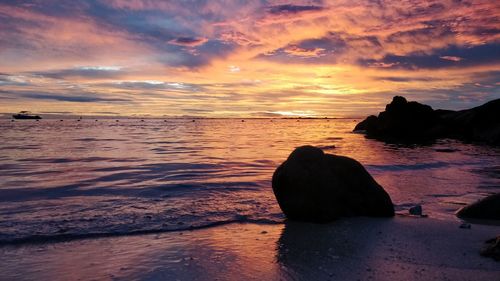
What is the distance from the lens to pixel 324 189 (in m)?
8.38

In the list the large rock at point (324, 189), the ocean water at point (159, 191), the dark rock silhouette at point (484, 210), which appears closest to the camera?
the ocean water at point (159, 191)

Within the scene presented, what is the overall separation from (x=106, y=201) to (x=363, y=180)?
6467mm

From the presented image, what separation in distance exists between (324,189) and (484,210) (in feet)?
11.8

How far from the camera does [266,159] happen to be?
69.6 ft

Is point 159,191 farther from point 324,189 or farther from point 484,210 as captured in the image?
point 484,210

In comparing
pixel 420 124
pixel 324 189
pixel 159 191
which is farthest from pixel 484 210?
pixel 420 124

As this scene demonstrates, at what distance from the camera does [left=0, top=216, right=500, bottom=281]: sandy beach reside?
5.20 metres

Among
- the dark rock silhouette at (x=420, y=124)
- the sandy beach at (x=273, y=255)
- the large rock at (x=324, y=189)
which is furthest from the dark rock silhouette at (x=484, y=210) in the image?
the dark rock silhouette at (x=420, y=124)

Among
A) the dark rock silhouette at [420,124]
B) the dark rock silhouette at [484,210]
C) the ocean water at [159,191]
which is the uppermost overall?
the dark rock silhouette at [420,124]

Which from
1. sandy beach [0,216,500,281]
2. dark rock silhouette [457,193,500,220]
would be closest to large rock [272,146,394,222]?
sandy beach [0,216,500,281]

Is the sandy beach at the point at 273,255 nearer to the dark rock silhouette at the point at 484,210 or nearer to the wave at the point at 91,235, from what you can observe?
the wave at the point at 91,235

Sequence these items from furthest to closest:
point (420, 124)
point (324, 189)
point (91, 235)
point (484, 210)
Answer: point (420, 124) → point (484, 210) → point (324, 189) → point (91, 235)

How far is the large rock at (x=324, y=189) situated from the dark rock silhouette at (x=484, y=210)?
1.65 metres

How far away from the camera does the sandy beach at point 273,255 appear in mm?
5195
